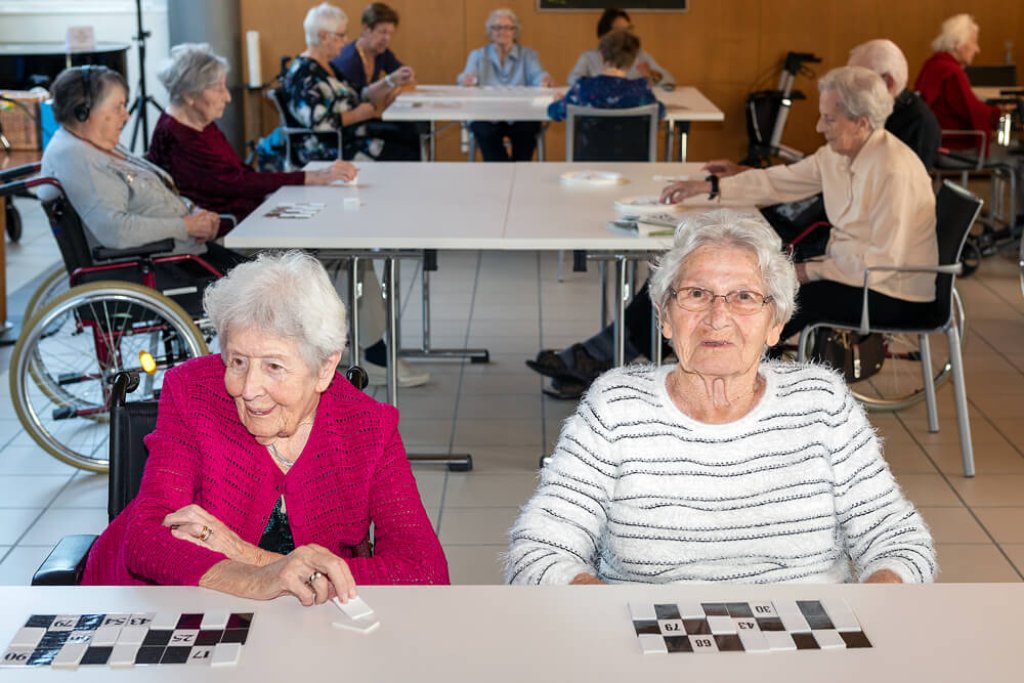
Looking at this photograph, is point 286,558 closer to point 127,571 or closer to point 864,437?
point 127,571

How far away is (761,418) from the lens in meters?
2.12

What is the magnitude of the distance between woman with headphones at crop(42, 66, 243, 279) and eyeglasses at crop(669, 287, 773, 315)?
2318mm

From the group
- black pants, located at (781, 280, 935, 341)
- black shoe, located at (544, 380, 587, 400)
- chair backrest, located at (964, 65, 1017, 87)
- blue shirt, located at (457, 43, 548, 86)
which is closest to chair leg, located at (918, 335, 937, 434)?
black pants, located at (781, 280, 935, 341)

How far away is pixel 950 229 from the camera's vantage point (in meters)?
3.94

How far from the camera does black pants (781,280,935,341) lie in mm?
3984

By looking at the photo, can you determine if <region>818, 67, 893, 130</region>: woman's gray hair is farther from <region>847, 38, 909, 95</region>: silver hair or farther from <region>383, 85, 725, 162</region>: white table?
<region>383, 85, 725, 162</region>: white table

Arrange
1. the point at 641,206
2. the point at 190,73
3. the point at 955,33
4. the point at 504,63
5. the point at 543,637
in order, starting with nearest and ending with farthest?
the point at 543,637, the point at 641,206, the point at 190,73, the point at 955,33, the point at 504,63

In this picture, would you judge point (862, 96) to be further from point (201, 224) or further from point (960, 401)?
point (201, 224)

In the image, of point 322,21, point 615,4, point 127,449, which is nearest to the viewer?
point 127,449

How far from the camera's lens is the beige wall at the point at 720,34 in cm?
951

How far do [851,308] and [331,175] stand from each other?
183cm

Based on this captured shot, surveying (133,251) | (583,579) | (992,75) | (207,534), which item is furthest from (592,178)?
(992,75)

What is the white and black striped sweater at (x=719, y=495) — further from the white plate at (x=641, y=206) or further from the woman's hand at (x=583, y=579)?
the white plate at (x=641, y=206)

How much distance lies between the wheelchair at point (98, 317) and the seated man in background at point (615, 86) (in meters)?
2.62
